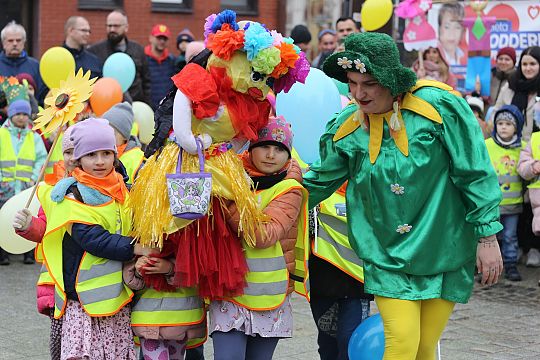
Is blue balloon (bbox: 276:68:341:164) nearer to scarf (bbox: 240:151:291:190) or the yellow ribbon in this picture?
scarf (bbox: 240:151:291:190)

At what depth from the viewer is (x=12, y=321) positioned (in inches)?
284

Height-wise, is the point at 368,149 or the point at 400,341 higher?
the point at 368,149

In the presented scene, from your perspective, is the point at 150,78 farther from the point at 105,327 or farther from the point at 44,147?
the point at 105,327

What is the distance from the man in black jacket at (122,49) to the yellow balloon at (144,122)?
2892 mm

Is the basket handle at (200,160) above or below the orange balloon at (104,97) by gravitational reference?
below

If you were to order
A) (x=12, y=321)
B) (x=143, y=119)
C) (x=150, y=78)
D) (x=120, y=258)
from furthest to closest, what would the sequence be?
(x=150, y=78)
(x=143, y=119)
(x=12, y=321)
(x=120, y=258)

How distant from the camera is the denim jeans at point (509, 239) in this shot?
927cm

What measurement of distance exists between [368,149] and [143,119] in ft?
15.2

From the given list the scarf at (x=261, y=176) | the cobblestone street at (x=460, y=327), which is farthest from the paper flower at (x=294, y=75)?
the cobblestone street at (x=460, y=327)

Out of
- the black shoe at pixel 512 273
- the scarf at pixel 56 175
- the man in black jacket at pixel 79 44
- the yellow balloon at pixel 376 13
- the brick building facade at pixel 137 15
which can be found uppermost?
the brick building facade at pixel 137 15

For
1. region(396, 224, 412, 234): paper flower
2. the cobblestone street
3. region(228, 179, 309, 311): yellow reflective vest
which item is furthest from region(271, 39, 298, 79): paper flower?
the cobblestone street

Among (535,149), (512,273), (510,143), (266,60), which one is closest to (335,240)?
(266,60)

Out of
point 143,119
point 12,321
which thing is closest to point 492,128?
point 143,119

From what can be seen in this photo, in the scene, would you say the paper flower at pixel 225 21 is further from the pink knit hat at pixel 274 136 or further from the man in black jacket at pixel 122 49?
the man in black jacket at pixel 122 49
